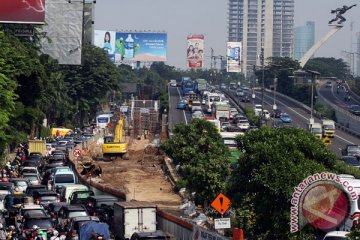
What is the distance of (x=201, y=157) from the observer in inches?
1880

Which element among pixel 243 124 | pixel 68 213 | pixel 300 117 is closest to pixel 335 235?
pixel 68 213

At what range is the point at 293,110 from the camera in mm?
130500

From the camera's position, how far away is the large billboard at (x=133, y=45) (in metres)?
192

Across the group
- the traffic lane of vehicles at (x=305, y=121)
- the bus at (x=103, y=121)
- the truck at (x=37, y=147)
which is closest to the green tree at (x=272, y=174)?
the truck at (x=37, y=147)

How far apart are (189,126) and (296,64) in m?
128

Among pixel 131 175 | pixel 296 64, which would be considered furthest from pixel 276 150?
pixel 296 64

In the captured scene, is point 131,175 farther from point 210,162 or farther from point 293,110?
point 293,110

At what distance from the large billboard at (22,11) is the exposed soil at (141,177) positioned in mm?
9591

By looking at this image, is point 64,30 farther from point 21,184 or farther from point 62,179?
point 21,184

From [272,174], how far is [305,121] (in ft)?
280

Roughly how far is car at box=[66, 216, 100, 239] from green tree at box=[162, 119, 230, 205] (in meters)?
12.3

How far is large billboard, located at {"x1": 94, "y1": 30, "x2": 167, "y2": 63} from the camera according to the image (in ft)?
629

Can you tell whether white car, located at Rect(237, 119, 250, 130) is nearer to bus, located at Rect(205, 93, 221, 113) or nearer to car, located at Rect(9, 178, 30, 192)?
bus, located at Rect(205, 93, 221, 113)

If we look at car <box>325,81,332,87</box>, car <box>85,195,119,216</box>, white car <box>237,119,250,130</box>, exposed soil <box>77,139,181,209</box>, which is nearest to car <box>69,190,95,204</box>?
car <box>85,195,119,216</box>
